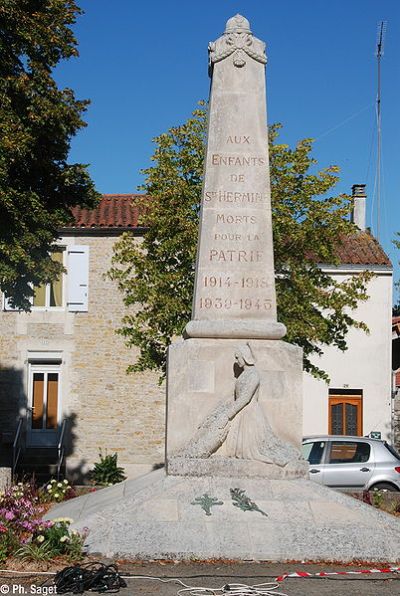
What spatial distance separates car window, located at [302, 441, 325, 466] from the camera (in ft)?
53.4

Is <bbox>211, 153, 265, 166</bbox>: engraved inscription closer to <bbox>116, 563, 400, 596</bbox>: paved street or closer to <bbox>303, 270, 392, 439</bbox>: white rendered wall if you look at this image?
<bbox>116, 563, 400, 596</bbox>: paved street

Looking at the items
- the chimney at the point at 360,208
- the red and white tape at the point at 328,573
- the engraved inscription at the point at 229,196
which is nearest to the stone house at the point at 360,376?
the chimney at the point at 360,208

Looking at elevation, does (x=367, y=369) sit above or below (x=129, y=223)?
below

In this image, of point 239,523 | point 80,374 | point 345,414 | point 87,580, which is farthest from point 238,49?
point 345,414

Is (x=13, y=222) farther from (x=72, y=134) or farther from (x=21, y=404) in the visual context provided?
(x=21, y=404)

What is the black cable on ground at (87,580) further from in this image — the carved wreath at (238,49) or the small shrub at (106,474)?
the small shrub at (106,474)

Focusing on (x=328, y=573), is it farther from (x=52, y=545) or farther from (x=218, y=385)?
(x=218, y=385)

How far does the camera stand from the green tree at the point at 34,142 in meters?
12.8

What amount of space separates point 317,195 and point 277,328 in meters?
8.35

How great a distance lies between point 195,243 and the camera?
1738 cm

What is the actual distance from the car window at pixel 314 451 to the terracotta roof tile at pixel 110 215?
28.6 ft

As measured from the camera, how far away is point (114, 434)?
77.0ft

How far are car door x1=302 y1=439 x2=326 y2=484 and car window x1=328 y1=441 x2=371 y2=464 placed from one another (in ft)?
0.59

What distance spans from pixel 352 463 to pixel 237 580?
899 cm
